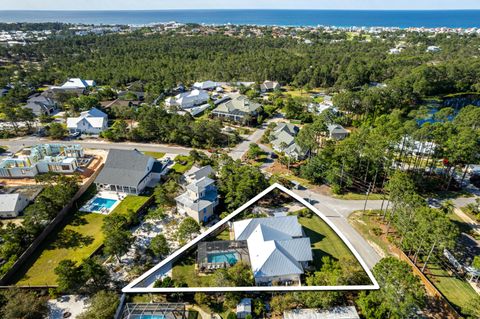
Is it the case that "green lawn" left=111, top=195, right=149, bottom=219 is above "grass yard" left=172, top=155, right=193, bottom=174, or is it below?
below

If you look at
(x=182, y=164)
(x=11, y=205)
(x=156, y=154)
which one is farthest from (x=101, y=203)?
(x=156, y=154)

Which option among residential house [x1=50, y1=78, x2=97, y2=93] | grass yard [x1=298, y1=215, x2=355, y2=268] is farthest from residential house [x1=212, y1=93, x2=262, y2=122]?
residential house [x1=50, y1=78, x2=97, y2=93]

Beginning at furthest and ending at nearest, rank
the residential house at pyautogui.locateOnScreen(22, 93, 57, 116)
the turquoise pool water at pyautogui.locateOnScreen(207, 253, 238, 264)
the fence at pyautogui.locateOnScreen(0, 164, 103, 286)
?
the residential house at pyautogui.locateOnScreen(22, 93, 57, 116), the turquoise pool water at pyautogui.locateOnScreen(207, 253, 238, 264), the fence at pyautogui.locateOnScreen(0, 164, 103, 286)

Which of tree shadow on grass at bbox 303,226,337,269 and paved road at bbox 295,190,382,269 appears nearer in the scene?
tree shadow on grass at bbox 303,226,337,269

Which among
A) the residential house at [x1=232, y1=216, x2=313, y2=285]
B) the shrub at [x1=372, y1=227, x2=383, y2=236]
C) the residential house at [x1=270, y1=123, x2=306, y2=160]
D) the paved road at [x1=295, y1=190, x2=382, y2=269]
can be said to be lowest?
the paved road at [x1=295, y1=190, x2=382, y2=269]

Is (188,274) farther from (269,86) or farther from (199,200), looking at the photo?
(269,86)

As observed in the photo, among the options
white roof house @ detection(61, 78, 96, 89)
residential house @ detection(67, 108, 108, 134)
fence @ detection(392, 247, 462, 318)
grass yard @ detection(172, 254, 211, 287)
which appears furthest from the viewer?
white roof house @ detection(61, 78, 96, 89)

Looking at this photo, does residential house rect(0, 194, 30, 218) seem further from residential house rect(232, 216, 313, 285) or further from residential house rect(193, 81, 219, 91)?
residential house rect(193, 81, 219, 91)
